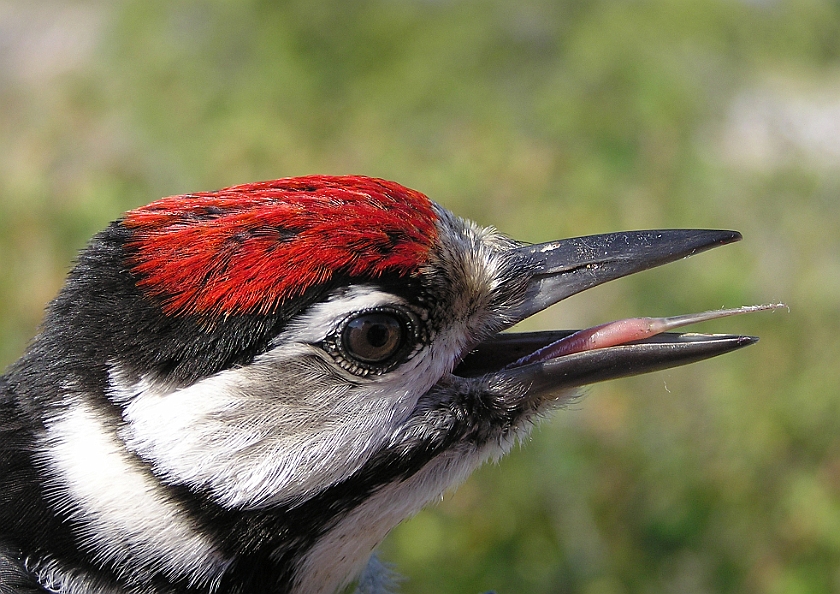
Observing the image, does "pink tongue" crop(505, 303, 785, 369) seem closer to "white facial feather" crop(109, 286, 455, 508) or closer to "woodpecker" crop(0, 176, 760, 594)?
"woodpecker" crop(0, 176, 760, 594)

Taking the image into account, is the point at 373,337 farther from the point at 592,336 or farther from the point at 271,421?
the point at 592,336

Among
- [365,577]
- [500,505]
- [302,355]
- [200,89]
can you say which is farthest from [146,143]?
[302,355]

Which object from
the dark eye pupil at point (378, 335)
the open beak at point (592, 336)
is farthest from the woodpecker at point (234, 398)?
the open beak at point (592, 336)

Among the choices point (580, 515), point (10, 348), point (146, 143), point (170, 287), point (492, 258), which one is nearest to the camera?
point (170, 287)

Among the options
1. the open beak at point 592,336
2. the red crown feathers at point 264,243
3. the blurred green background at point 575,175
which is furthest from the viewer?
the blurred green background at point 575,175

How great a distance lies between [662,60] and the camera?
6.07m

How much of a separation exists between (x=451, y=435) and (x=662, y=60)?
488 cm

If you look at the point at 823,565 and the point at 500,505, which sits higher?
the point at 500,505

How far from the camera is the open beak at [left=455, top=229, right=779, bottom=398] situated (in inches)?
76.7

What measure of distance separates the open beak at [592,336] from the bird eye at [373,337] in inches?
10.8

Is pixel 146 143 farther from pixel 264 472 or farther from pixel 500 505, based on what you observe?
pixel 264 472

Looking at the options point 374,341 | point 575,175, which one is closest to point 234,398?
point 374,341

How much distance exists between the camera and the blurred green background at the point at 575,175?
399 cm

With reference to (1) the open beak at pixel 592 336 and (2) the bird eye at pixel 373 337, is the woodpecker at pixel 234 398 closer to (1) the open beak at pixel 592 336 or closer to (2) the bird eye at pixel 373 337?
(2) the bird eye at pixel 373 337
